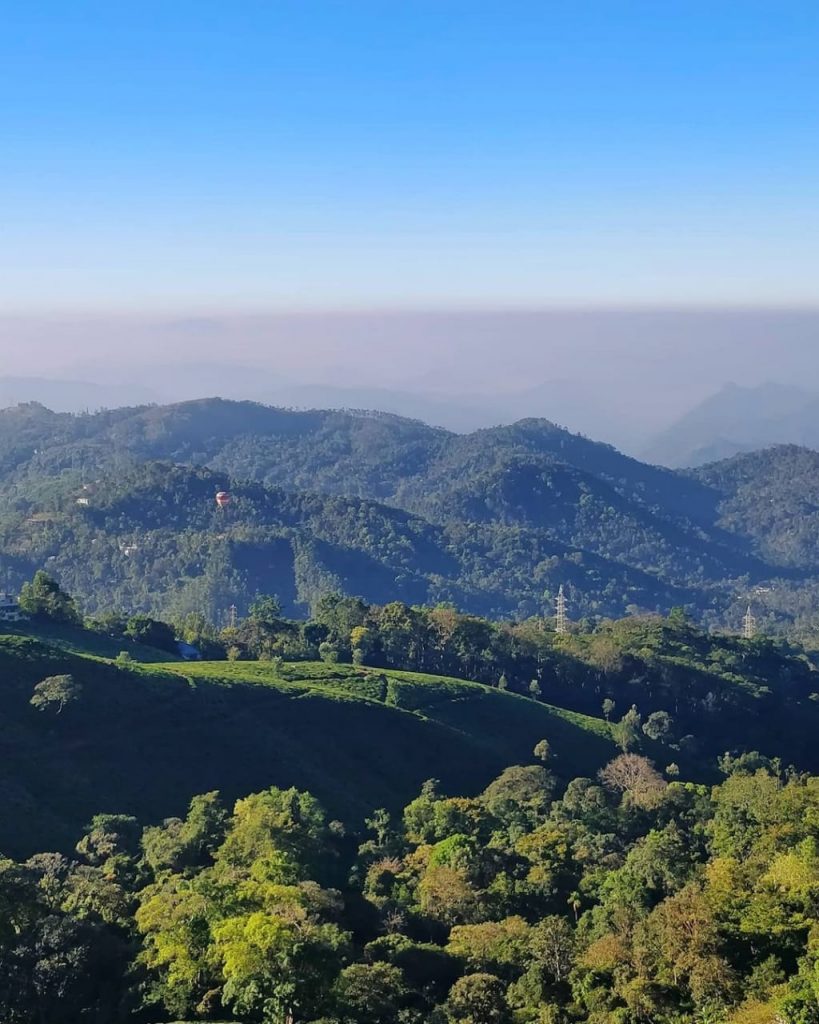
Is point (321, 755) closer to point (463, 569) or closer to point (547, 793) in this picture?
point (547, 793)

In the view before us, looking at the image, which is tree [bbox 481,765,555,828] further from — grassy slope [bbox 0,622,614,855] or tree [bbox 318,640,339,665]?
tree [bbox 318,640,339,665]

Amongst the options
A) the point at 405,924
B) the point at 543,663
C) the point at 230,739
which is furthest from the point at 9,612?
the point at 405,924

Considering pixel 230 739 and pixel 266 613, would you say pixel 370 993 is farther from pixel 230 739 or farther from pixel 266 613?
pixel 266 613

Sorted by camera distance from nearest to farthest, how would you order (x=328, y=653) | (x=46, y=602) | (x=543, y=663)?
(x=46, y=602)
(x=328, y=653)
(x=543, y=663)

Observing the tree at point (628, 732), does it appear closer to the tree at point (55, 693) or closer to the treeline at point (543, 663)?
the treeline at point (543, 663)

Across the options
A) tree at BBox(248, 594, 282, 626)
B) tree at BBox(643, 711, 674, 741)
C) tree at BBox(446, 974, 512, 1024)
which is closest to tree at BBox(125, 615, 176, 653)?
tree at BBox(248, 594, 282, 626)

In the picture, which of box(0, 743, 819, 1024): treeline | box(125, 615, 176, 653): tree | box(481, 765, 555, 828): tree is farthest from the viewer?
box(125, 615, 176, 653): tree

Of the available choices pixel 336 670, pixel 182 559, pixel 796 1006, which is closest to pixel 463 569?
pixel 182 559
